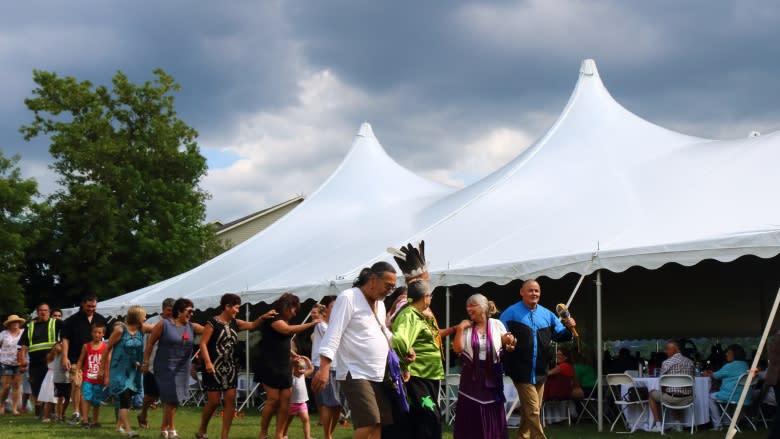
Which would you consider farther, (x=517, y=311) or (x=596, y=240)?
(x=596, y=240)

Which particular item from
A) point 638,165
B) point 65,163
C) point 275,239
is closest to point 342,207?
point 275,239

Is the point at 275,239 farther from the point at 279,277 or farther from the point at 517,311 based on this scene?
the point at 517,311

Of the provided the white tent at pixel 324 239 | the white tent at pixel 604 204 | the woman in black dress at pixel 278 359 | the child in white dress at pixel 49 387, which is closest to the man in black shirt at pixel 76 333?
the child in white dress at pixel 49 387

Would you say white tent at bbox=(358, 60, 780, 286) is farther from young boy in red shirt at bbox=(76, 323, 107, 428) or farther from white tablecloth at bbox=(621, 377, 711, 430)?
young boy in red shirt at bbox=(76, 323, 107, 428)

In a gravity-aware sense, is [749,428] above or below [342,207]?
below

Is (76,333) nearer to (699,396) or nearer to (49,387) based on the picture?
(49,387)

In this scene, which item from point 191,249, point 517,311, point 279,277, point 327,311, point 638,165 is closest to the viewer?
point 517,311

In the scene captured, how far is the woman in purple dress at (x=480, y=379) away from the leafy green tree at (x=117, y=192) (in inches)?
989

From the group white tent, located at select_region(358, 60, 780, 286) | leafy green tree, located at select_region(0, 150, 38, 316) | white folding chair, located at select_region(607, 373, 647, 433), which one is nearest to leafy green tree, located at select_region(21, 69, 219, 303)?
leafy green tree, located at select_region(0, 150, 38, 316)

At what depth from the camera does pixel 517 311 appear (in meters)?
8.53

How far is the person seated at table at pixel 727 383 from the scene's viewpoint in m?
10.5

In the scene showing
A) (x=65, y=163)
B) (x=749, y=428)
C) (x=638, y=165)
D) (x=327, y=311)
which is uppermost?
(x=65, y=163)

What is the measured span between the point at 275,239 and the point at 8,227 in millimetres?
17052

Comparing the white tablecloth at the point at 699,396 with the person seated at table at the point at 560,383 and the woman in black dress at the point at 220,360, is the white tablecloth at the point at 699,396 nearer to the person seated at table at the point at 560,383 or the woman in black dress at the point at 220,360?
the person seated at table at the point at 560,383
